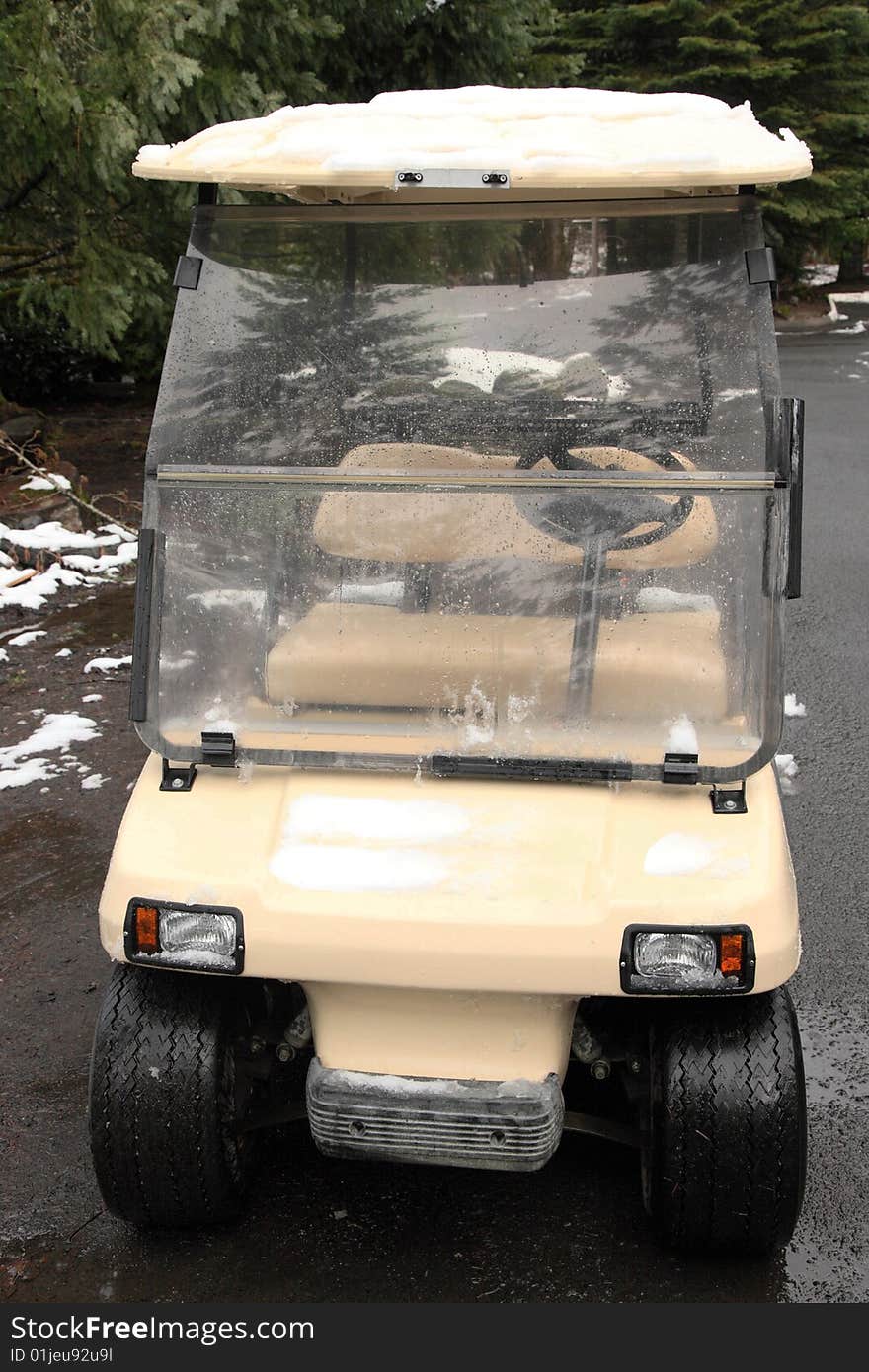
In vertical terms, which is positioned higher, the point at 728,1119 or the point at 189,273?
the point at 189,273

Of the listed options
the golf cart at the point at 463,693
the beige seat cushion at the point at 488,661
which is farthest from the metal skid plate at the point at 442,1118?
the beige seat cushion at the point at 488,661

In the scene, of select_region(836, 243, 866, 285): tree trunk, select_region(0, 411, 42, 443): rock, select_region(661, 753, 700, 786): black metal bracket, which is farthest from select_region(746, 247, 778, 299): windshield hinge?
select_region(836, 243, 866, 285): tree trunk

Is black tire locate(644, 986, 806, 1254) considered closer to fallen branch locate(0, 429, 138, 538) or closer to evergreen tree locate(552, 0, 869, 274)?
fallen branch locate(0, 429, 138, 538)

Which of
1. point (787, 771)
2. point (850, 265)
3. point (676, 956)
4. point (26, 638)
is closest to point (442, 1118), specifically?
point (676, 956)

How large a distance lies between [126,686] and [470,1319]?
13.4ft

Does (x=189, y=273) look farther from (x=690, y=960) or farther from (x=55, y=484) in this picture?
(x=55, y=484)

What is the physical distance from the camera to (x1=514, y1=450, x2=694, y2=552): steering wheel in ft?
9.31

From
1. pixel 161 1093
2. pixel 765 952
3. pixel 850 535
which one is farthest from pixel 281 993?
pixel 850 535

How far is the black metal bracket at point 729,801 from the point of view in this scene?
271 cm

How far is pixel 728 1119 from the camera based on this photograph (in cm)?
261

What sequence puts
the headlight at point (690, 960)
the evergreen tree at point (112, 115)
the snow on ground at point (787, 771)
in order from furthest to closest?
the evergreen tree at point (112, 115)
the snow on ground at point (787, 771)
the headlight at point (690, 960)

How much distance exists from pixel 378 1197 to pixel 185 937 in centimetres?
90

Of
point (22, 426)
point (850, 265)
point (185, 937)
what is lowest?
point (22, 426)

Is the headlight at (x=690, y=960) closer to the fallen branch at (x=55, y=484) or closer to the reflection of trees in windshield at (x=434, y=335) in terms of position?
the reflection of trees in windshield at (x=434, y=335)
